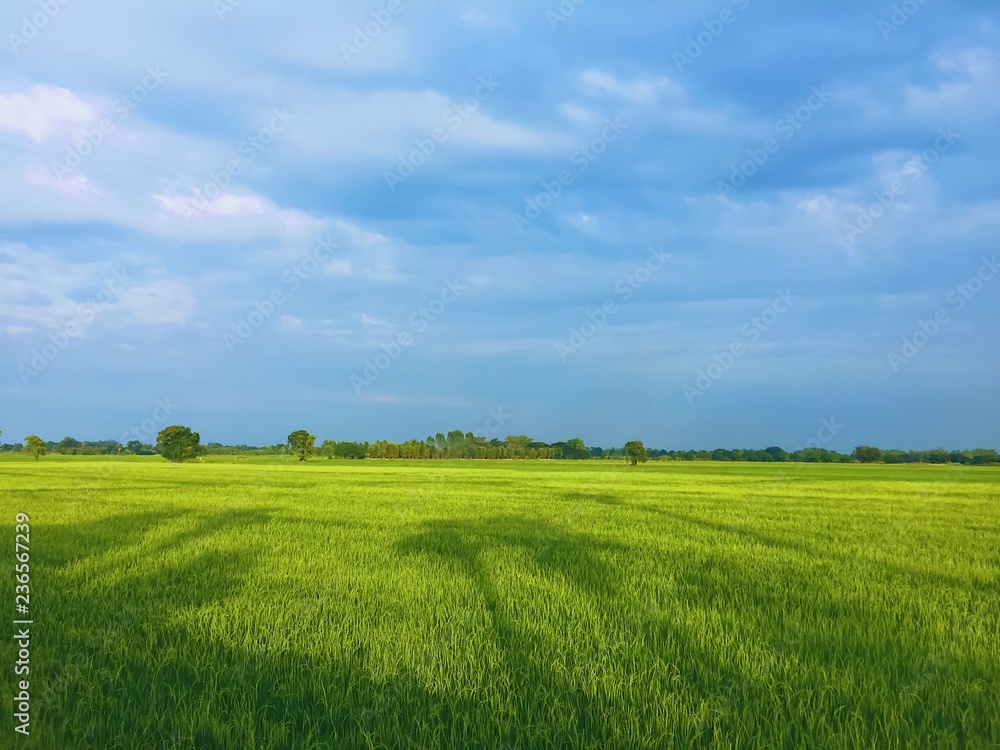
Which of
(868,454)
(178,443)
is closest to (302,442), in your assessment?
(178,443)

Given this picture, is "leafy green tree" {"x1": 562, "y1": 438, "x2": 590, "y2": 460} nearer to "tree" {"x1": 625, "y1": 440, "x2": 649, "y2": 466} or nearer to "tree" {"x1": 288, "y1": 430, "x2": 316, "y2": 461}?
"tree" {"x1": 625, "y1": 440, "x2": 649, "y2": 466}

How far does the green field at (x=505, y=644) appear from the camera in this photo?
12.5 ft

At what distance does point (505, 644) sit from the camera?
5305 mm

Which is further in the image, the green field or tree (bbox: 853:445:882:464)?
tree (bbox: 853:445:882:464)

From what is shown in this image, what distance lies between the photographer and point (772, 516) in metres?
17.6

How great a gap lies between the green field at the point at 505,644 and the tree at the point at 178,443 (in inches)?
4346

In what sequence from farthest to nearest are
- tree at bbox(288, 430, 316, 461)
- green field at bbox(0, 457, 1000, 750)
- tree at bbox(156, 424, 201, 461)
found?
tree at bbox(288, 430, 316, 461) < tree at bbox(156, 424, 201, 461) < green field at bbox(0, 457, 1000, 750)

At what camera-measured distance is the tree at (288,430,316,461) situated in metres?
A: 122

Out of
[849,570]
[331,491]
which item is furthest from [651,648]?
[331,491]

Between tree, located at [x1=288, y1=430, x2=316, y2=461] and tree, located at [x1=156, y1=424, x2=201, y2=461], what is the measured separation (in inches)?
738

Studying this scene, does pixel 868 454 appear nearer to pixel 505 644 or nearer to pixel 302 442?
pixel 302 442

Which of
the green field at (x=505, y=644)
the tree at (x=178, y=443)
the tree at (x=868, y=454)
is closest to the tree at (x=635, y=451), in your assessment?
the tree at (x=868, y=454)

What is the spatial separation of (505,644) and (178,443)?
394 feet

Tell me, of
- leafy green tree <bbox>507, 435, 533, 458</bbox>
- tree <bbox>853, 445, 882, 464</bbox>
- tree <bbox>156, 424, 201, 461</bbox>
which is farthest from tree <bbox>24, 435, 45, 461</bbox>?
tree <bbox>853, 445, 882, 464</bbox>
